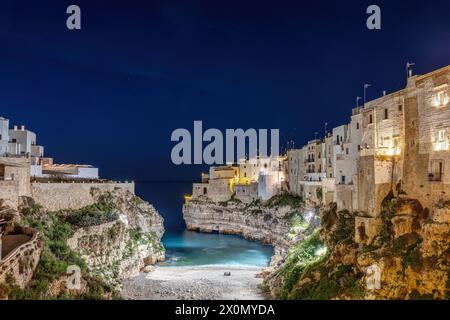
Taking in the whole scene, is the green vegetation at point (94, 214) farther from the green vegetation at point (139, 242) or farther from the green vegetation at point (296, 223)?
the green vegetation at point (296, 223)

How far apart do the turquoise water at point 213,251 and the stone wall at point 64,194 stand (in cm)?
1245

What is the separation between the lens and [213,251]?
51281 mm

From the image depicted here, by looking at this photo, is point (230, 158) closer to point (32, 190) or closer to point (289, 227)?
point (289, 227)

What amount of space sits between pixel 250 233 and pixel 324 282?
37330 millimetres

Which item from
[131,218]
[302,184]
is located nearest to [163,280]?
[131,218]

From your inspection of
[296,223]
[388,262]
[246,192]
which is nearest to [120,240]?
[296,223]

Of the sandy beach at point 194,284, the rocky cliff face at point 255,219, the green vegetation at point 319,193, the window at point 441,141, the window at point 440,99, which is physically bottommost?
the sandy beach at point 194,284

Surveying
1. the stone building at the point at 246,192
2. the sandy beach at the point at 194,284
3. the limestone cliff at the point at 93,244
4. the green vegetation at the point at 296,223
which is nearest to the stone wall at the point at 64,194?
the limestone cliff at the point at 93,244

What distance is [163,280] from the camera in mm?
34250

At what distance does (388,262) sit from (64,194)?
28.1m

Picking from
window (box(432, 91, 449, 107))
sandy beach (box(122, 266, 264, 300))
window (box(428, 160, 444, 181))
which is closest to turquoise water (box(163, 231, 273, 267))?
sandy beach (box(122, 266, 264, 300))

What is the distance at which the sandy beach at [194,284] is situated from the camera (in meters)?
29.3

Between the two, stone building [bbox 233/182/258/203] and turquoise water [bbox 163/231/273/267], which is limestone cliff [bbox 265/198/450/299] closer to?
turquoise water [bbox 163/231/273/267]

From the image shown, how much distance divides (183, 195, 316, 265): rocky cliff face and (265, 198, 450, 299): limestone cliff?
17315 millimetres
